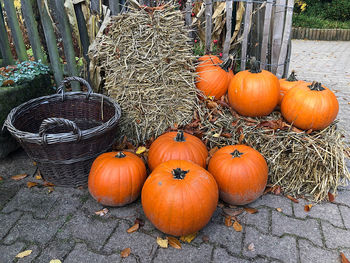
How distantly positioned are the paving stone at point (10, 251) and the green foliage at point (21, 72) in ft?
6.05

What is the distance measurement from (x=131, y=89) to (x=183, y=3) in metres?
2.72

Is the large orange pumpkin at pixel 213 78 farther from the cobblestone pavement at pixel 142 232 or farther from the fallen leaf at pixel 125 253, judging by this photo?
the fallen leaf at pixel 125 253

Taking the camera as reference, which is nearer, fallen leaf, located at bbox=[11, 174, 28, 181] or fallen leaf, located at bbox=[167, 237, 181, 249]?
fallen leaf, located at bbox=[167, 237, 181, 249]

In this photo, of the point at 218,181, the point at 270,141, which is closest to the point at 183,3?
the point at 270,141

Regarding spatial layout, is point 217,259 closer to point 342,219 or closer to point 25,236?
point 342,219

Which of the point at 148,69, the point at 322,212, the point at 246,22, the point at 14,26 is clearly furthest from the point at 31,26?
the point at 322,212

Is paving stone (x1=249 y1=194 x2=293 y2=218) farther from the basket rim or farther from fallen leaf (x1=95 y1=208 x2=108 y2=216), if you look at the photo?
the basket rim

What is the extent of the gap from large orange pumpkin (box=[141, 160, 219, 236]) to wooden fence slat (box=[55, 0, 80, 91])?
221 cm

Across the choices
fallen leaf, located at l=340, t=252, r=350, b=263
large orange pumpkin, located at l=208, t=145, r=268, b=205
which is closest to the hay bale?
large orange pumpkin, located at l=208, t=145, r=268, b=205

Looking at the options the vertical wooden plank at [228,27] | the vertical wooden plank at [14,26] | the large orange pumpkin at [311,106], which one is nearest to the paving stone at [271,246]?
the large orange pumpkin at [311,106]

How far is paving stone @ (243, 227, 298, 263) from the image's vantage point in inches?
81.1

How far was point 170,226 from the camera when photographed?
2.09 meters

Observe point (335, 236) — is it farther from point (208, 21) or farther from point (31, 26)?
point (31, 26)

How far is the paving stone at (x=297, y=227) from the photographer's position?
223 cm
